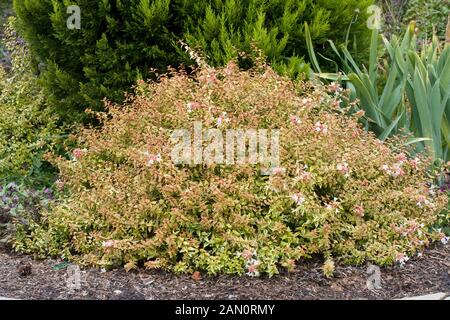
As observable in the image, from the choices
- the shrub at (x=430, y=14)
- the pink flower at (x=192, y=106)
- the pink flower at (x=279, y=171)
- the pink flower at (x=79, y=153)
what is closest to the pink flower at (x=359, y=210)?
the pink flower at (x=279, y=171)

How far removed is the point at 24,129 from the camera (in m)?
6.72

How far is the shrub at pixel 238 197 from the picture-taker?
4426mm

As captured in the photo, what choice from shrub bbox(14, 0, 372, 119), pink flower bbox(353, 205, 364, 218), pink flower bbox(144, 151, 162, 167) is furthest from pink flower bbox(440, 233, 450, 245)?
pink flower bbox(144, 151, 162, 167)

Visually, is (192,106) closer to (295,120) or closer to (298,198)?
(295,120)

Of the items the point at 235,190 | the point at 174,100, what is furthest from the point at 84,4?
the point at 235,190

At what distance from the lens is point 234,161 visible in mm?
4648

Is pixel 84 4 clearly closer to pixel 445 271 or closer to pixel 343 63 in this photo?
pixel 343 63

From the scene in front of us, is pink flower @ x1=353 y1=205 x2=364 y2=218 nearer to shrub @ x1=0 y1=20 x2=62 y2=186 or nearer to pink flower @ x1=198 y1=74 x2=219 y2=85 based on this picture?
pink flower @ x1=198 y1=74 x2=219 y2=85

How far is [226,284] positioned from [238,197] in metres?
0.56

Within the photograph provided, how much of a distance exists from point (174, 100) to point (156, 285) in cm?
149

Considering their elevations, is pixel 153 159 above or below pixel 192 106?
below

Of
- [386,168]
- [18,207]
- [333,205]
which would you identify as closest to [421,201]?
[386,168]

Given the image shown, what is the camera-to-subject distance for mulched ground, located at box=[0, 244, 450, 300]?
4.22 m
